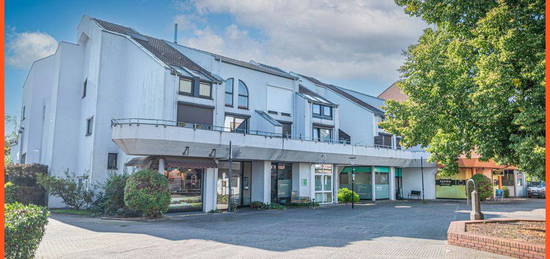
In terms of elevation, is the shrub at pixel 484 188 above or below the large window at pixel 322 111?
below

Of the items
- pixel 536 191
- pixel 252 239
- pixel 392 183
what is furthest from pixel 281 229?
pixel 536 191

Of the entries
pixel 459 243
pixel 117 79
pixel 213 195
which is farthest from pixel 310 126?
pixel 459 243

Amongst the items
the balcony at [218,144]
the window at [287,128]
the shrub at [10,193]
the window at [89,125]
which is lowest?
the shrub at [10,193]

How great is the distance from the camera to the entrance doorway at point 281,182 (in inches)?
1042

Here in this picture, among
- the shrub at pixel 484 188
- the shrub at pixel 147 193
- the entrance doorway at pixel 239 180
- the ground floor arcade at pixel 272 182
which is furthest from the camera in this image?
the shrub at pixel 484 188

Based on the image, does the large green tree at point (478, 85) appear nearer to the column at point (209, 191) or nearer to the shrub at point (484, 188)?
the column at point (209, 191)

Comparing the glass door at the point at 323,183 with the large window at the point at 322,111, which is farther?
the large window at the point at 322,111

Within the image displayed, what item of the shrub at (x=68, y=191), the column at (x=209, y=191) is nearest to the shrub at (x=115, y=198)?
the shrub at (x=68, y=191)

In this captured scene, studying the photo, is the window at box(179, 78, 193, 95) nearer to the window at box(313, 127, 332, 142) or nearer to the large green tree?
the window at box(313, 127, 332, 142)

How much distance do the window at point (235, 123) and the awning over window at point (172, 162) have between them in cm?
430

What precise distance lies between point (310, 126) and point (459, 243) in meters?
19.6

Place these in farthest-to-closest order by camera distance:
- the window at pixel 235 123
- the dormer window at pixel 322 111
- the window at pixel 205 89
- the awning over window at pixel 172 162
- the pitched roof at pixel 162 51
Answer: the dormer window at pixel 322 111
the window at pixel 235 123
the pitched roof at pixel 162 51
the window at pixel 205 89
the awning over window at pixel 172 162

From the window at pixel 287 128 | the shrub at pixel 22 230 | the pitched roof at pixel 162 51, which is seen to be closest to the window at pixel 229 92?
the pitched roof at pixel 162 51

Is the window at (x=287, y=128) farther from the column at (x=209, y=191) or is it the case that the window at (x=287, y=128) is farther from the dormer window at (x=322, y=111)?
the column at (x=209, y=191)
